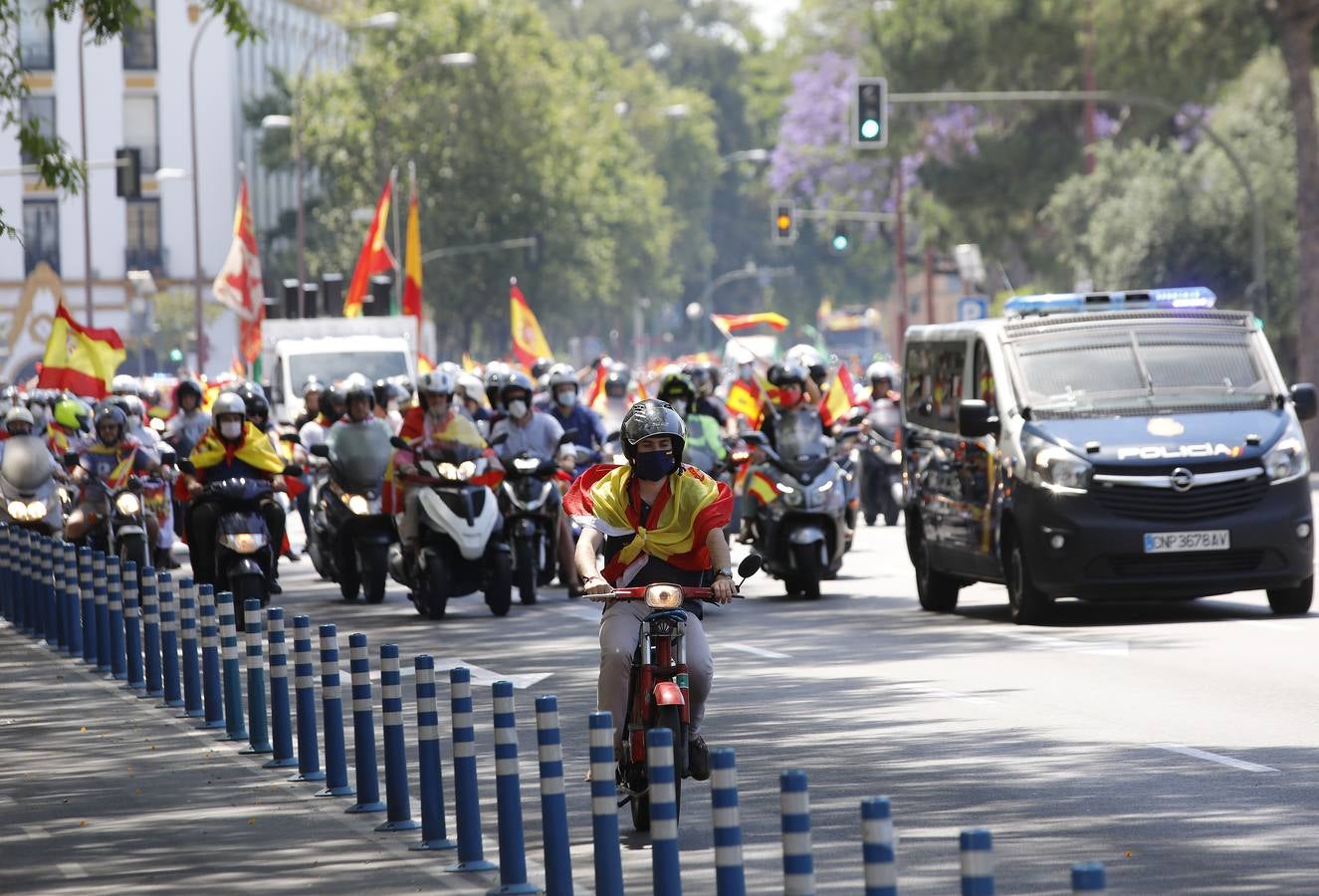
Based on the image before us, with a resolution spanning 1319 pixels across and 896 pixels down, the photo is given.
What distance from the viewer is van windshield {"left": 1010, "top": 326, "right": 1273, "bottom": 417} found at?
19516mm

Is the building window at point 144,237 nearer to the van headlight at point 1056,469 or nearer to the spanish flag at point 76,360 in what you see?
the spanish flag at point 76,360

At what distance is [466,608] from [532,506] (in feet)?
3.02

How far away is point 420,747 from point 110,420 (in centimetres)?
1410

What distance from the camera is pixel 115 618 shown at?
713 inches

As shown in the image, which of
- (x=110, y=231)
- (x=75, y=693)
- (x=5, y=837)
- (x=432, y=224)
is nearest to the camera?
(x=5, y=837)

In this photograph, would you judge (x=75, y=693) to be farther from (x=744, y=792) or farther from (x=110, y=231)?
(x=110, y=231)

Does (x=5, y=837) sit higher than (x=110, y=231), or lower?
lower

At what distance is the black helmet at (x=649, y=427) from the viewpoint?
1068 cm

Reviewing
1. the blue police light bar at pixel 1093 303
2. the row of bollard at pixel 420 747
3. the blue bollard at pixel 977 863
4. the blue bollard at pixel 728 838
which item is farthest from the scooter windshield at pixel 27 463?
the blue bollard at pixel 977 863

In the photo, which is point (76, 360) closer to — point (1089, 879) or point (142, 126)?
point (1089, 879)

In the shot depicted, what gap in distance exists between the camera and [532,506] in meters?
23.0

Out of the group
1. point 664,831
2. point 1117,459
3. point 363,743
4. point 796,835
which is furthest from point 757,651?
point 796,835

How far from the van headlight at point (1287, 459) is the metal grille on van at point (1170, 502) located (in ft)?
0.95

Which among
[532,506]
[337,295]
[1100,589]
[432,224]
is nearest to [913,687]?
[1100,589]
